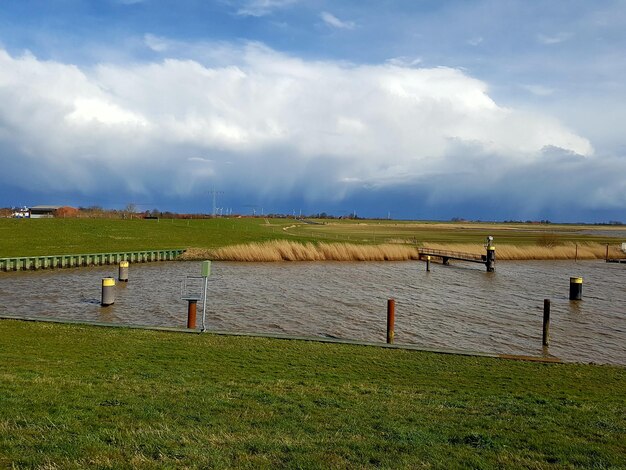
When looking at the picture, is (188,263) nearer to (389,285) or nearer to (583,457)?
(389,285)

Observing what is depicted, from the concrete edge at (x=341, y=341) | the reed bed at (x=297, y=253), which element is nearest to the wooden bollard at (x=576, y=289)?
the concrete edge at (x=341, y=341)

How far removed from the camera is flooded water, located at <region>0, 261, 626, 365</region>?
19.4m

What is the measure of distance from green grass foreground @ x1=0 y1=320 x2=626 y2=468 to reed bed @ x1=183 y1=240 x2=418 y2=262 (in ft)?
118

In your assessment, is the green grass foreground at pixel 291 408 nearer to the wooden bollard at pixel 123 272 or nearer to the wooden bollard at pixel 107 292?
the wooden bollard at pixel 107 292

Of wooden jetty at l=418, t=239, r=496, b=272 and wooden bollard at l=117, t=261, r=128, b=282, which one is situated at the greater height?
wooden jetty at l=418, t=239, r=496, b=272

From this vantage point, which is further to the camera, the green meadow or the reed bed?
the reed bed

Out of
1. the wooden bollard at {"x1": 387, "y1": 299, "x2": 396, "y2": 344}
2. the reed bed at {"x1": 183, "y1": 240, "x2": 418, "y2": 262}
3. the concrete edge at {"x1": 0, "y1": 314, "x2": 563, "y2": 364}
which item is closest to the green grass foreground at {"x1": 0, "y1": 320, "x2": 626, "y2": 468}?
the concrete edge at {"x1": 0, "y1": 314, "x2": 563, "y2": 364}

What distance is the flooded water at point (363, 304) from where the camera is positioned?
19375mm

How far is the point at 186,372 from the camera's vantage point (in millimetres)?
10570

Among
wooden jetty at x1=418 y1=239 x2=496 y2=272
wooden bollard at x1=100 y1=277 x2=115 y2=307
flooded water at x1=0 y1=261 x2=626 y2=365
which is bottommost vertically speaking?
flooded water at x1=0 y1=261 x2=626 y2=365

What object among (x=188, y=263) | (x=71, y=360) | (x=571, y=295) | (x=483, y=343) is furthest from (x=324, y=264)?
(x=71, y=360)

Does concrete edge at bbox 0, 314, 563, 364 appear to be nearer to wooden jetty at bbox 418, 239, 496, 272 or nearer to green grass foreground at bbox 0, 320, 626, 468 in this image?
green grass foreground at bbox 0, 320, 626, 468

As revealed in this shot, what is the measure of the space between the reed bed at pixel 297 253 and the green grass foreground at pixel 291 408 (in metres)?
35.8

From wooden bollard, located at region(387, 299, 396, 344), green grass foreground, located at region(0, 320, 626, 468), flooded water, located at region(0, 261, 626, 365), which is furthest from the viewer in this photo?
flooded water, located at region(0, 261, 626, 365)
